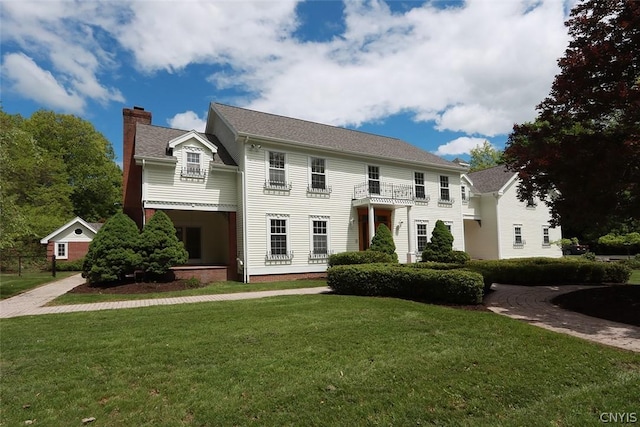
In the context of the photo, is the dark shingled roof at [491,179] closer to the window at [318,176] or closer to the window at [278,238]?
the window at [318,176]

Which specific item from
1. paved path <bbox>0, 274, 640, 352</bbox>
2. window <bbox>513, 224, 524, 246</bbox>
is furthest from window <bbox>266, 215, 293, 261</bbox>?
window <bbox>513, 224, 524, 246</bbox>

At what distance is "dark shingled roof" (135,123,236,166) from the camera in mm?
16206

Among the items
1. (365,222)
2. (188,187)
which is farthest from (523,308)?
(188,187)

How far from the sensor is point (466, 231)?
28500 millimetres

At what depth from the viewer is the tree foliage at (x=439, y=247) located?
19156 mm

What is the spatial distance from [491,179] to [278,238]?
1917 cm

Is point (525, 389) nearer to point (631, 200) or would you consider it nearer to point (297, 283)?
point (631, 200)

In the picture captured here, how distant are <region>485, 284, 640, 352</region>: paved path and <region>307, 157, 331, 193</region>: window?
386 inches

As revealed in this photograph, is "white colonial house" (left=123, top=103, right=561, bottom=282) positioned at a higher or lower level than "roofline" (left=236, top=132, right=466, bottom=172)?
lower

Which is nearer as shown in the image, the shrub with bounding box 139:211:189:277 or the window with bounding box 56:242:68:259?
the shrub with bounding box 139:211:189:277

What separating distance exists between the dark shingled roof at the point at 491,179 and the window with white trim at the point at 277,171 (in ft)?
54.6

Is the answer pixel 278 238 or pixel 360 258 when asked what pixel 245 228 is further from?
pixel 360 258

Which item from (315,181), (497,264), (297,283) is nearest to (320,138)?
(315,181)

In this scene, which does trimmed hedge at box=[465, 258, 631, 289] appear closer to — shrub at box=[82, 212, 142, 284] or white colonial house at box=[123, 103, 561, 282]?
white colonial house at box=[123, 103, 561, 282]
